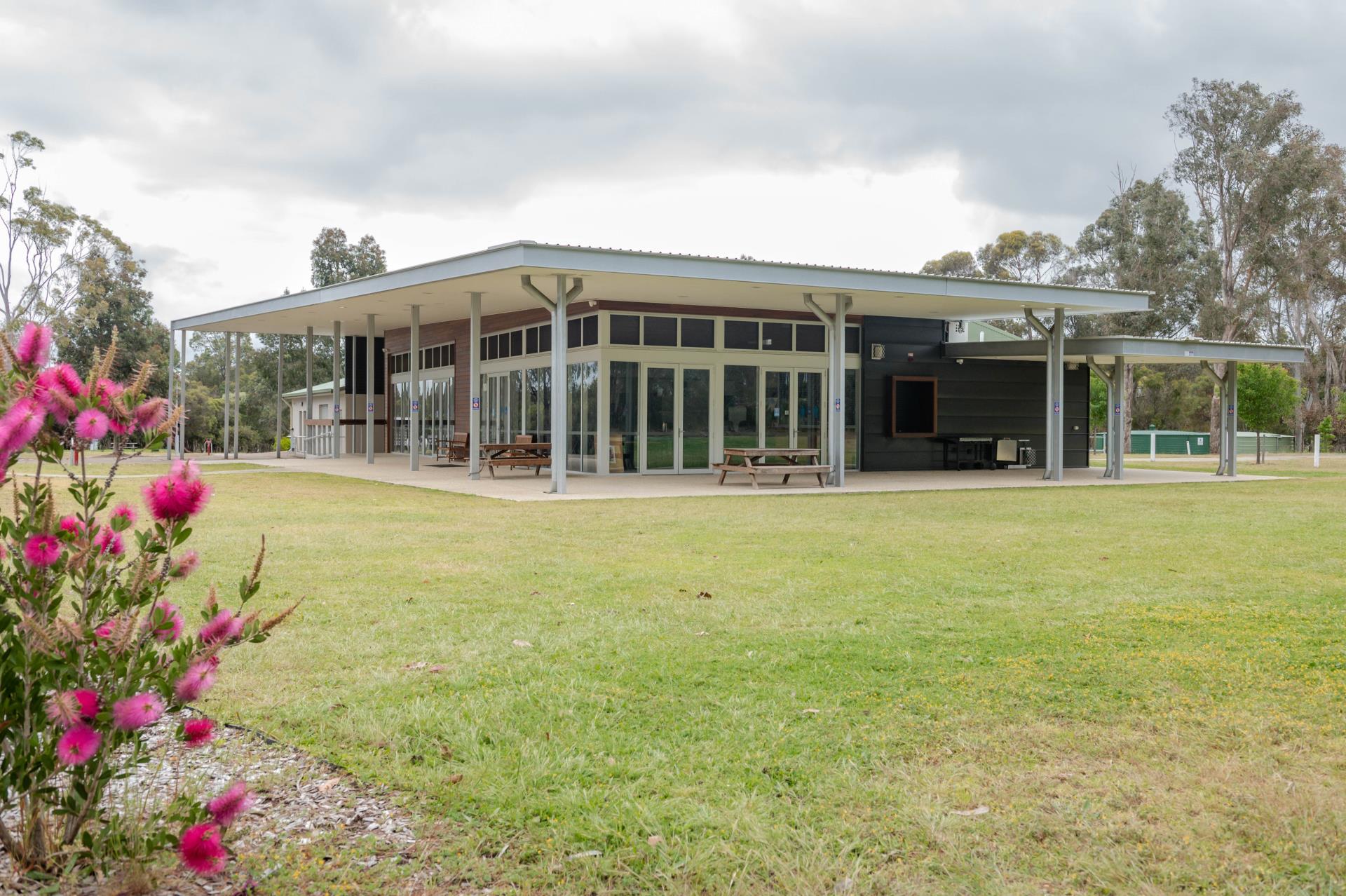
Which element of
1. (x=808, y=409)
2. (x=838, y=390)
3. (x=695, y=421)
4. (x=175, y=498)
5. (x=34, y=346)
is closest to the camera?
(x=175, y=498)

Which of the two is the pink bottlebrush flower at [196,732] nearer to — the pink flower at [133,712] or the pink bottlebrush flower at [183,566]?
the pink flower at [133,712]

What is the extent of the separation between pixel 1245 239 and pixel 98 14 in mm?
42235

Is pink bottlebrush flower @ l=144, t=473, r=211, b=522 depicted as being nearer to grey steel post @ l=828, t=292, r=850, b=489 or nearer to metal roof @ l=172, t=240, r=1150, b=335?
metal roof @ l=172, t=240, r=1150, b=335

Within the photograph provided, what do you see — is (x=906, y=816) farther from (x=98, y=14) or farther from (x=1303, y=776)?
(x=98, y=14)

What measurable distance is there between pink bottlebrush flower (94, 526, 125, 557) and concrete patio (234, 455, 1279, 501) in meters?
12.4

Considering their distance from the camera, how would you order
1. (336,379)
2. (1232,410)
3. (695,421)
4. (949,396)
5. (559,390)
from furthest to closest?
(336,379)
(949,396)
(1232,410)
(695,421)
(559,390)

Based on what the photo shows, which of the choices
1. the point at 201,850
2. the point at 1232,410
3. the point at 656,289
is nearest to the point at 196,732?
the point at 201,850

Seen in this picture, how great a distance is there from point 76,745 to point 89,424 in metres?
0.70

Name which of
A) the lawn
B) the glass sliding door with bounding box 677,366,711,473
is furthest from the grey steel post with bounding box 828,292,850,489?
the lawn

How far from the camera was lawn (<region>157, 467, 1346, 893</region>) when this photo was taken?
2.95 meters

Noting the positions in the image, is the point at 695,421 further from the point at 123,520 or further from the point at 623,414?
the point at 123,520

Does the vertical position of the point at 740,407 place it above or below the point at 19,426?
above

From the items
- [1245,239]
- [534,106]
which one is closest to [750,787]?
[534,106]

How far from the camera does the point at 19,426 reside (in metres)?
2.30
